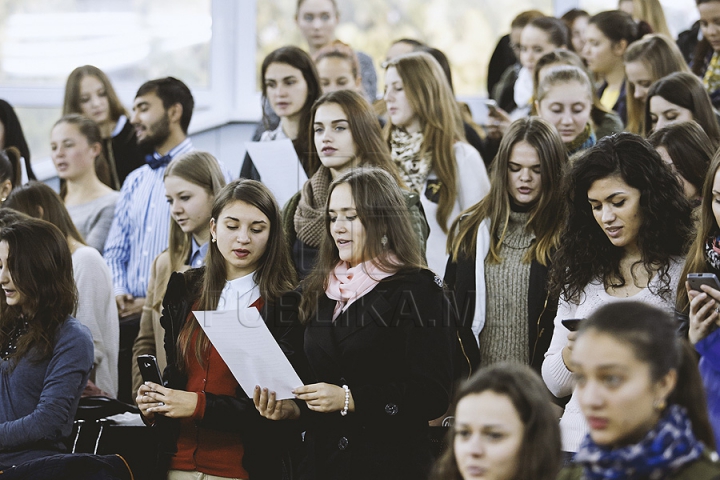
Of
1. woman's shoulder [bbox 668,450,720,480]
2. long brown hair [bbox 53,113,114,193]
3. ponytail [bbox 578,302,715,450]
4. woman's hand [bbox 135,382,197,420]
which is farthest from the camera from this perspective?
long brown hair [bbox 53,113,114,193]

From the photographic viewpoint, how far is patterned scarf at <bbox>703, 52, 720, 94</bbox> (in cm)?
523

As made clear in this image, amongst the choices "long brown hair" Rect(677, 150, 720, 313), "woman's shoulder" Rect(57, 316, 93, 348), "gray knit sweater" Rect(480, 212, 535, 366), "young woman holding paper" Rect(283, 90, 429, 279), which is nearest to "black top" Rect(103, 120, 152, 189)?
"young woman holding paper" Rect(283, 90, 429, 279)

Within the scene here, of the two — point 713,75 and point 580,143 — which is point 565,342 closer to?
point 580,143

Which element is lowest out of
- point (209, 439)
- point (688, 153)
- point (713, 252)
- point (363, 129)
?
point (209, 439)

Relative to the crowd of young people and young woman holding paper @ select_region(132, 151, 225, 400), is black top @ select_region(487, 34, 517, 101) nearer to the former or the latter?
the crowd of young people

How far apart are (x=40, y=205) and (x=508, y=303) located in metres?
2.24

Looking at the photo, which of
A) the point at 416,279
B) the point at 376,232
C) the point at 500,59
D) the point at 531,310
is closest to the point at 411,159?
the point at 531,310

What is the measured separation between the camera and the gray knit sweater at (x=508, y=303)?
3.75 m

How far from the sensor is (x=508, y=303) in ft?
12.4

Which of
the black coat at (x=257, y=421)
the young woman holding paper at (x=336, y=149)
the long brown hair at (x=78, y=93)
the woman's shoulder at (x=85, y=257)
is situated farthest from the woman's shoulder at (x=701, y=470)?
the long brown hair at (x=78, y=93)

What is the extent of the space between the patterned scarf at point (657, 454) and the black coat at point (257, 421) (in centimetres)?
156

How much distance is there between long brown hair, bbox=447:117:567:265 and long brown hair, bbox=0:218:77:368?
157 cm

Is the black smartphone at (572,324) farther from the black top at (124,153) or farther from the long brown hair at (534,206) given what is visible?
the black top at (124,153)

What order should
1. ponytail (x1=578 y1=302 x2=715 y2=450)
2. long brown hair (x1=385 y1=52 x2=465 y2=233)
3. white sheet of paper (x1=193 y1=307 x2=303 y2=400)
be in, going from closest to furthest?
1. ponytail (x1=578 y1=302 x2=715 y2=450)
2. white sheet of paper (x1=193 y1=307 x2=303 y2=400)
3. long brown hair (x1=385 y1=52 x2=465 y2=233)
